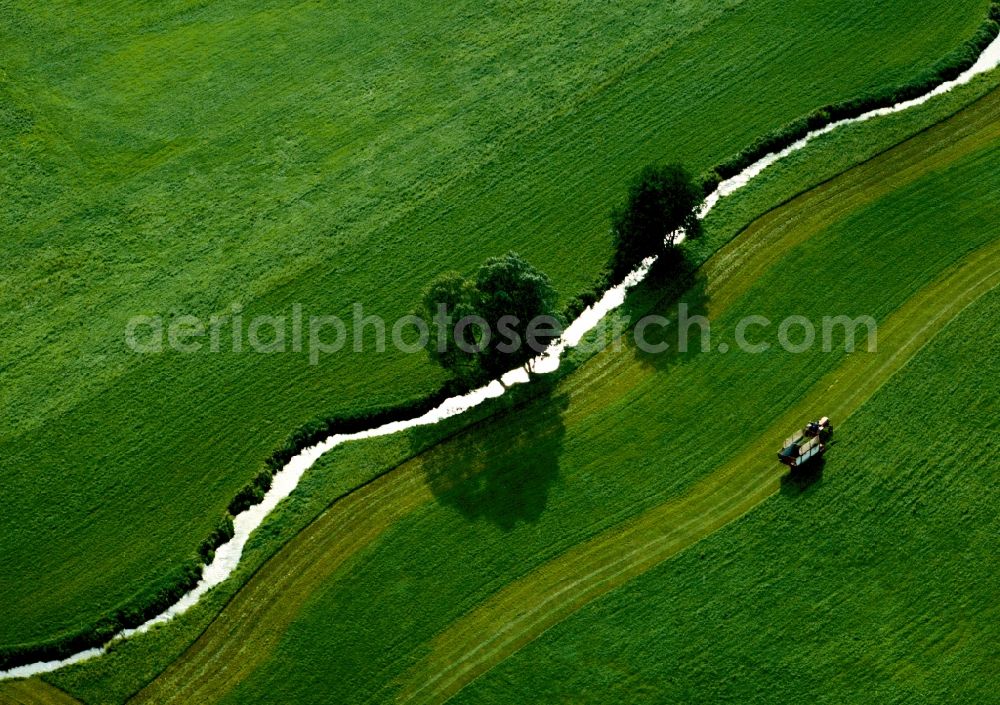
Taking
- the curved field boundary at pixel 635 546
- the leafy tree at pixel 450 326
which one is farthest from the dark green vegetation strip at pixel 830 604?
the leafy tree at pixel 450 326

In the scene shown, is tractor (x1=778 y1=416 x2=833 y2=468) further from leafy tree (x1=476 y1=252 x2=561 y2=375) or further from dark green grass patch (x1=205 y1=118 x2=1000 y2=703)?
leafy tree (x1=476 y1=252 x2=561 y2=375)

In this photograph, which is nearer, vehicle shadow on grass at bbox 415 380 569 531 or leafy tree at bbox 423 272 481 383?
vehicle shadow on grass at bbox 415 380 569 531

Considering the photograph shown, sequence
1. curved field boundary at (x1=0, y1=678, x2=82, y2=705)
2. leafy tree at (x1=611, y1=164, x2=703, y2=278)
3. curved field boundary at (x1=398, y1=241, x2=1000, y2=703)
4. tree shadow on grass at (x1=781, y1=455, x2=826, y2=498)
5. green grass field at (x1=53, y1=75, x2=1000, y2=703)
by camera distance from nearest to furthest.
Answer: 1. curved field boundary at (x1=398, y1=241, x2=1000, y2=703)
2. curved field boundary at (x1=0, y1=678, x2=82, y2=705)
3. green grass field at (x1=53, y1=75, x2=1000, y2=703)
4. tree shadow on grass at (x1=781, y1=455, x2=826, y2=498)
5. leafy tree at (x1=611, y1=164, x2=703, y2=278)

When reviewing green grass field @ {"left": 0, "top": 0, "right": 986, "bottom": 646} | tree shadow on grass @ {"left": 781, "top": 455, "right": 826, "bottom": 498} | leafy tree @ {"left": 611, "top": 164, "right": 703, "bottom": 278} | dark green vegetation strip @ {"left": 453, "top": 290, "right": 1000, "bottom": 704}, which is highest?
green grass field @ {"left": 0, "top": 0, "right": 986, "bottom": 646}

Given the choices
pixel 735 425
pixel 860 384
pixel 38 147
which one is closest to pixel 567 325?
pixel 735 425

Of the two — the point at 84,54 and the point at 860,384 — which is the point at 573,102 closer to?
the point at 860,384

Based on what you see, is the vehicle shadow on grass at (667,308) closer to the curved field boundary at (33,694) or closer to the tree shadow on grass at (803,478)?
the tree shadow on grass at (803,478)

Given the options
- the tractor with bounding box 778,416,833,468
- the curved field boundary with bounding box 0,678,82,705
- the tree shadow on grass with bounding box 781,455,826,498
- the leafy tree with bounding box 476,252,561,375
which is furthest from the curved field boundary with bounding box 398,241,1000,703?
the curved field boundary with bounding box 0,678,82,705
